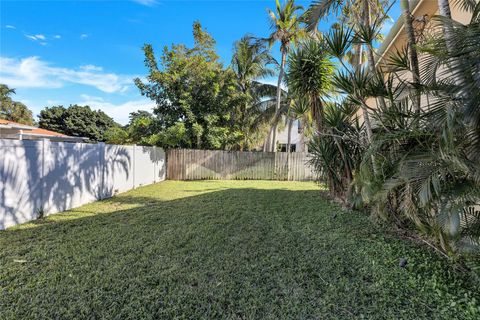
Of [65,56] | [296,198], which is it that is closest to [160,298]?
[296,198]

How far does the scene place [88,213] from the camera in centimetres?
581

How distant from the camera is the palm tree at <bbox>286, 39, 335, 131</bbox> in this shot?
5215 millimetres

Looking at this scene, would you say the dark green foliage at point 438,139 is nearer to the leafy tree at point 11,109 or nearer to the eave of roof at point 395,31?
the eave of roof at point 395,31

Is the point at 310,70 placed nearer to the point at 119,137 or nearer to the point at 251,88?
the point at 119,137

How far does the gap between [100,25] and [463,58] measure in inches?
477

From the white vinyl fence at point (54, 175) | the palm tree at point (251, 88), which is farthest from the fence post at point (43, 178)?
the palm tree at point (251, 88)

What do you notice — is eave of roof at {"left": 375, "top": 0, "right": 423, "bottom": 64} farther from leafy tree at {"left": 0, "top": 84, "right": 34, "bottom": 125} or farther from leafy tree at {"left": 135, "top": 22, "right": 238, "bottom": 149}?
leafy tree at {"left": 0, "top": 84, "right": 34, "bottom": 125}

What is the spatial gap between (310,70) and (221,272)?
14.3 feet

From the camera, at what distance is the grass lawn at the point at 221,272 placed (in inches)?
90.0

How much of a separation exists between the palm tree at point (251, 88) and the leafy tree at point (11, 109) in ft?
80.6

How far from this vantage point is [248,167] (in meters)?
13.8

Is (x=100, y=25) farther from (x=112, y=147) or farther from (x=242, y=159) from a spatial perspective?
(x=242, y=159)

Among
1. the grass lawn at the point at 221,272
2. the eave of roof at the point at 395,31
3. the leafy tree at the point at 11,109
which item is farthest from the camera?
the leafy tree at the point at 11,109

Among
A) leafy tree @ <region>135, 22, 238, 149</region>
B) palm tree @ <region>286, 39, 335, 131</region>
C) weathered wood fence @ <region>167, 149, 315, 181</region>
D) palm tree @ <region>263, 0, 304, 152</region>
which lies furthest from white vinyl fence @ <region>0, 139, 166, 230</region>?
palm tree @ <region>263, 0, 304, 152</region>
